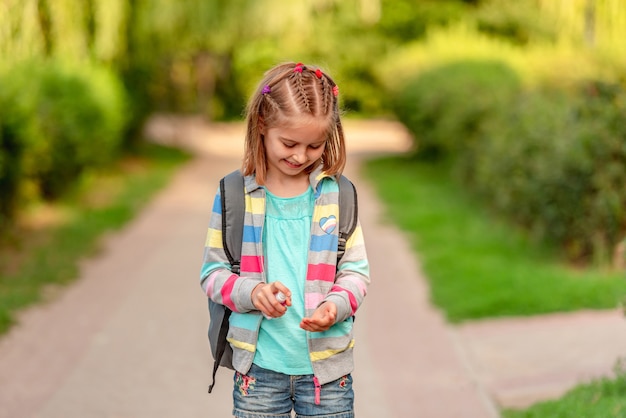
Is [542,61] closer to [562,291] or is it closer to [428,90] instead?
[428,90]

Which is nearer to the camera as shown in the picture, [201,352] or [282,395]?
[282,395]

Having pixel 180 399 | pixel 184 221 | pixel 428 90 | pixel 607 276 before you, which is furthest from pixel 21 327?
pixel 428 90

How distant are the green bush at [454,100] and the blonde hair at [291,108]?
856 cm

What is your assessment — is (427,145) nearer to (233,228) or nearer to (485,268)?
(485,268)

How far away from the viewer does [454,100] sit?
44.5 ft

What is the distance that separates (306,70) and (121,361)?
3.44 meters

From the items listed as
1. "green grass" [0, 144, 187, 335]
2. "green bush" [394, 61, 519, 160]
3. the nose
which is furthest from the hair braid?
"green bush" [394, 61, 519, 160]

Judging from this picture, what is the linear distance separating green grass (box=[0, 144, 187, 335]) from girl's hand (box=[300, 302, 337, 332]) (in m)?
4.28

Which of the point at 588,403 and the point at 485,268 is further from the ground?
the point at 485,268

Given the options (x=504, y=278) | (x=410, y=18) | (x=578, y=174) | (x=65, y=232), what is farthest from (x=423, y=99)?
(x=410, y=18)

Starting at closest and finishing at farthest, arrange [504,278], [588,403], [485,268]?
[588,403], [504,278], [485,268]

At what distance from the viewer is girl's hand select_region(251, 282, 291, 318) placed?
276cm

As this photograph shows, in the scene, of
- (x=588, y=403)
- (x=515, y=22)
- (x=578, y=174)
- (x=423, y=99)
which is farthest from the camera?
(x=515, y=22)

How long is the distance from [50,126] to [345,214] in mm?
8111
